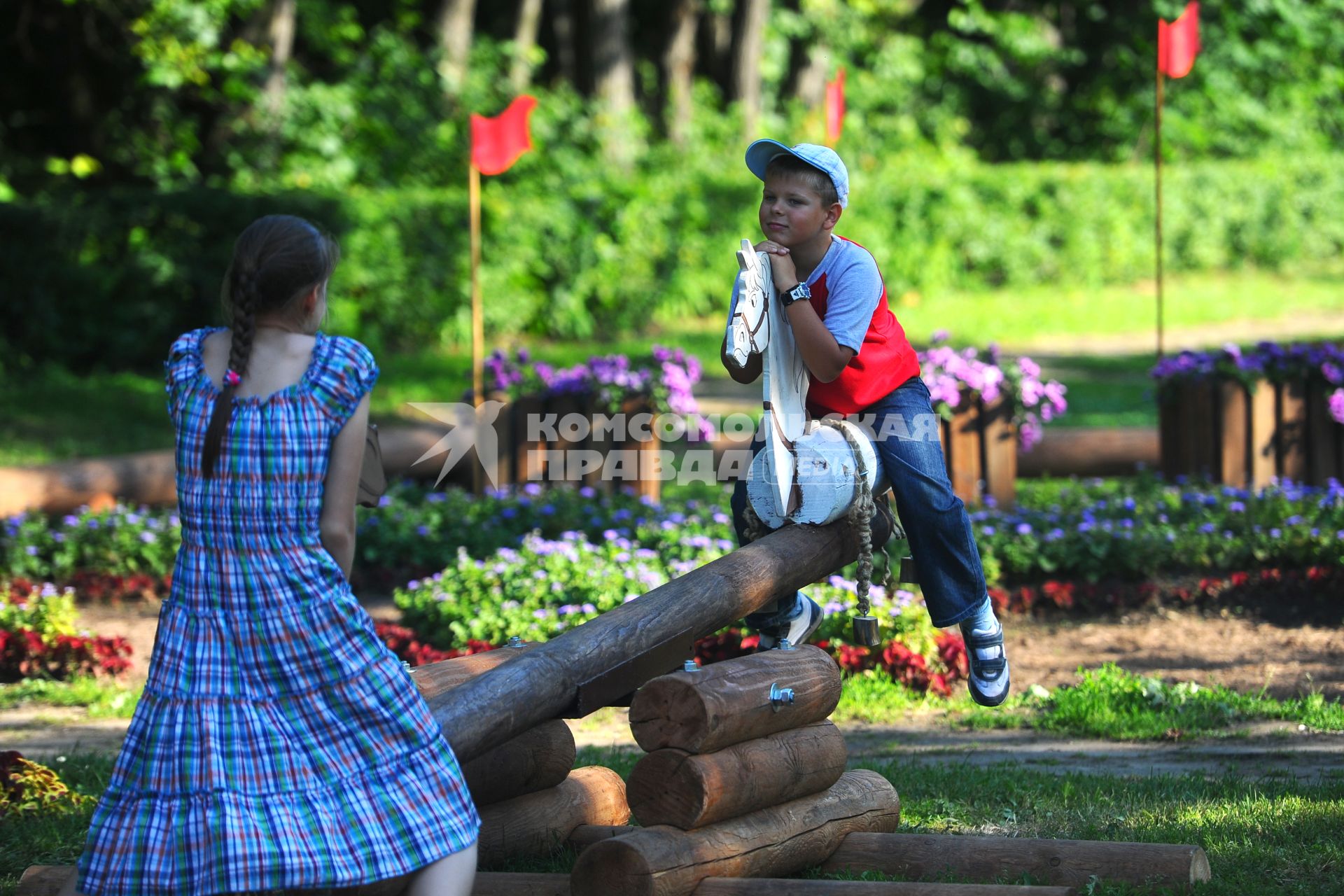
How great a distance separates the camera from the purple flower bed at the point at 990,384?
24.8 feet

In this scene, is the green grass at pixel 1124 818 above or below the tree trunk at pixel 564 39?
below

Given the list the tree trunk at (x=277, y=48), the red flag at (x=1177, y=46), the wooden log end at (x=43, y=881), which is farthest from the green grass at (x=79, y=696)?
the tree trunk at (x=277, y=48)

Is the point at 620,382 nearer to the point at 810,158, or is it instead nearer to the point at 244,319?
the point at 810,158

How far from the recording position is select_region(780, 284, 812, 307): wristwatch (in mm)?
3738

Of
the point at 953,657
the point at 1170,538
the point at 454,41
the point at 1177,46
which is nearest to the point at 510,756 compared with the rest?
the point at 953,657

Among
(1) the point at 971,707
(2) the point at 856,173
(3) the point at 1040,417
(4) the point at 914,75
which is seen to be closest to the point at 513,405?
(3) the point at 1040,417

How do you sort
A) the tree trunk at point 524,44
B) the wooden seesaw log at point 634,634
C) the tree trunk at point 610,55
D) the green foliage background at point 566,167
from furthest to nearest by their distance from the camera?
the tree trunk at point 524,44, the tree trunk at point 610,55, the green foliage background at point 566,167, the wooden seesaw log at point 634,634

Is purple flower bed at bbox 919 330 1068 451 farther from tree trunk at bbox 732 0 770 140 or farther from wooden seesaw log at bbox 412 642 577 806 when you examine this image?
tree trunk at bbox 732 0 770 140

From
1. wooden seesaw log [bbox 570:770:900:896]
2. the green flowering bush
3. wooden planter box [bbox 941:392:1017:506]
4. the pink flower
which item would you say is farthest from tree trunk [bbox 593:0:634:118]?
wooden seesaw log [bbox 570:770:900:896]

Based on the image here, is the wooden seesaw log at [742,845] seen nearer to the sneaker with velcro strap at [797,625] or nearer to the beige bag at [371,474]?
the sneaker with velcro strap at [797,625]

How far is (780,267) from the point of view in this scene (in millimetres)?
3809

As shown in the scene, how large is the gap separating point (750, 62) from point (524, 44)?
11.4ft

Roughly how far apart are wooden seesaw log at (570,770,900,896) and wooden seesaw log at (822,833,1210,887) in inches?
3.9

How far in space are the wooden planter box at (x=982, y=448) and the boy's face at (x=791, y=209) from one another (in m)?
3.95
